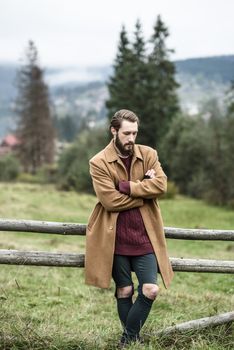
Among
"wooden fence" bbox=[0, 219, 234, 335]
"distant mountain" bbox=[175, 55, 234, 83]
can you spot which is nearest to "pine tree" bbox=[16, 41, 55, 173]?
"distant mountain" bbox=[175, 55, 234, 83]

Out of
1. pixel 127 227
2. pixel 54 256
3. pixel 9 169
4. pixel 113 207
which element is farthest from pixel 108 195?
pixel 9 169

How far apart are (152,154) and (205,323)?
71.4 inches

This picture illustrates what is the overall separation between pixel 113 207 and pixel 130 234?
30 cm

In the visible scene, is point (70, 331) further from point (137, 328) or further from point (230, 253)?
point (230, 253)

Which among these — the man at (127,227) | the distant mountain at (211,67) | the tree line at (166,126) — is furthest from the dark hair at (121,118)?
the tree line at (166,126)

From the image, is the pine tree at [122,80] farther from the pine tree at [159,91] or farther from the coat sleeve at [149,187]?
the coat sleeve at [149,187]

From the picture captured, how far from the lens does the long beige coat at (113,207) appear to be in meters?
4.87

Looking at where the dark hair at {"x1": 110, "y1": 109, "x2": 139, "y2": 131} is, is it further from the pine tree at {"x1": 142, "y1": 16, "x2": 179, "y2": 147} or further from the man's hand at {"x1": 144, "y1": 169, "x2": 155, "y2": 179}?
the pine tree at {"x1": 142, "y1": 16, "x2": 179, "y2": 147}

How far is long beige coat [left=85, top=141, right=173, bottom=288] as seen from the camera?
192 inches

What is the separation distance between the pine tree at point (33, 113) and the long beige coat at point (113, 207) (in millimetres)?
58584

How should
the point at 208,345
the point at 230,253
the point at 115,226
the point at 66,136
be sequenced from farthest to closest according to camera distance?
the point at 66,136, the point at 230,253, the point at 208,345, the point at 115,226

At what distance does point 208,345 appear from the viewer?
205 inches

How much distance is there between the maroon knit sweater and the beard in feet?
0.97

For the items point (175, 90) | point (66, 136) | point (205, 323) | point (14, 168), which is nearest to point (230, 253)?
point (205, 323)
